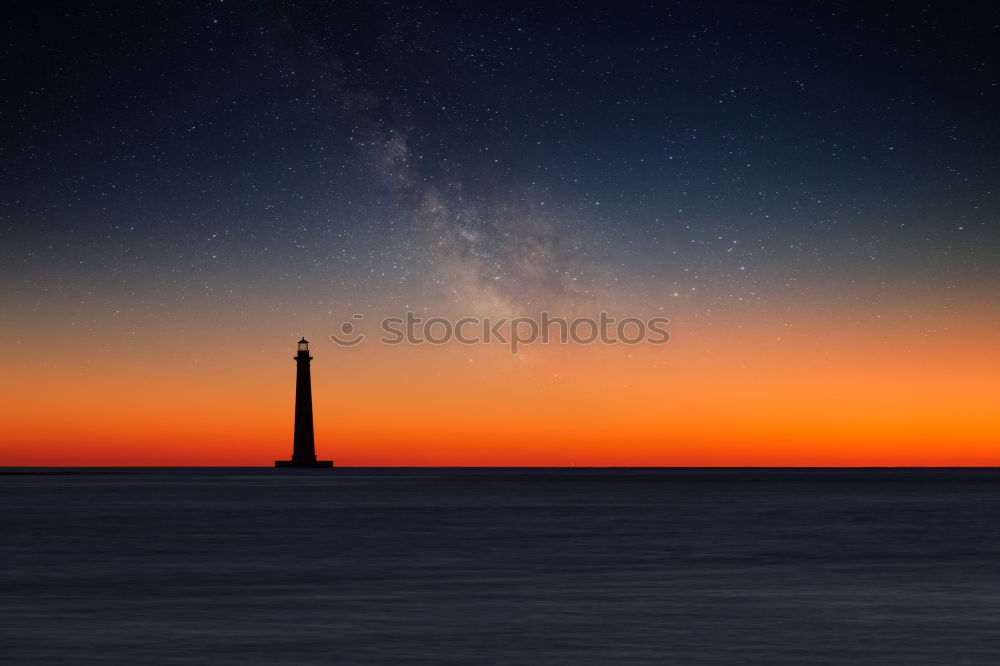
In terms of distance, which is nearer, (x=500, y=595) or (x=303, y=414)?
(x=500, y=595)

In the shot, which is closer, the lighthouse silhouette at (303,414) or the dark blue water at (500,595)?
the dark blue water at (500,595)

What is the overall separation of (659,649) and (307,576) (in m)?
12.5

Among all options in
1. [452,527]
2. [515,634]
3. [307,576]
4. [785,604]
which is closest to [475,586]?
[307,576]

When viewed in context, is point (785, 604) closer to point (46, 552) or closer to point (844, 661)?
point (844, 661)

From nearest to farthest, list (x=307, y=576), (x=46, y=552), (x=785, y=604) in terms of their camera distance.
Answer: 1. (x=785, y=604)
2. (x=307, y=576)
3. (x=46, y=552)

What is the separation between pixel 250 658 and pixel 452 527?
115ft

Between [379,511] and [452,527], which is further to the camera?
[379,511]

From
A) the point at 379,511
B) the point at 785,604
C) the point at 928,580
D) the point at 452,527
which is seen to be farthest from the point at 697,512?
the point at 785,604

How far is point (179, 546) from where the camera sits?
128ft

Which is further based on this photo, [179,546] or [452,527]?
[452,527]

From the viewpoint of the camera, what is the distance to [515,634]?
17.6 meters

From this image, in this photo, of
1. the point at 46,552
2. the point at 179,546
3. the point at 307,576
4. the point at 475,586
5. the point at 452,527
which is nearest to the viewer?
the point at 475,586

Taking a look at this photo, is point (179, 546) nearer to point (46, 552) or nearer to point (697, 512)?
point (46, 552)

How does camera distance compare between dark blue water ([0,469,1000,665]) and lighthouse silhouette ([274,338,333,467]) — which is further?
lighthouse silhouette ([274,338,333,467])
